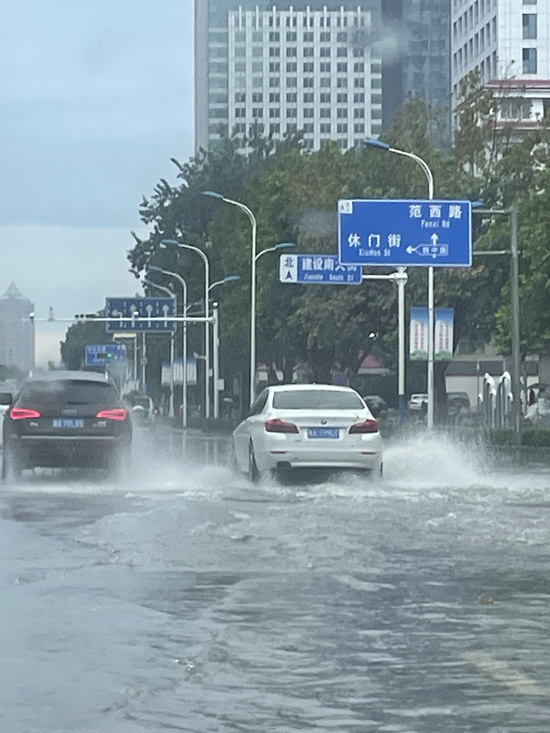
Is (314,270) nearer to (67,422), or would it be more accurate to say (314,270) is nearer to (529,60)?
(67,422)

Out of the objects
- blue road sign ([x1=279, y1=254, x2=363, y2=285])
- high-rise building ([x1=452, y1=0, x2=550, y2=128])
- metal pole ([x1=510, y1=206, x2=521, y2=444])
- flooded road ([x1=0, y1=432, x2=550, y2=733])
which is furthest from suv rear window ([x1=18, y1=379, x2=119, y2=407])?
high-rise building ([x1=452, y1=0, x2=550, y2=128])

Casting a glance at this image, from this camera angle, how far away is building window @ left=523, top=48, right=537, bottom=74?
134 m

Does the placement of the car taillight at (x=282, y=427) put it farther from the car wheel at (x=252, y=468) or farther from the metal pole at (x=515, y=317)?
the metal pole at (x=515, y=317)

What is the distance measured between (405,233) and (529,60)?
300ft

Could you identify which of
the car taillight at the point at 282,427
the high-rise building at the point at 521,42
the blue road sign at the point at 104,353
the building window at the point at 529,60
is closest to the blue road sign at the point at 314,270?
the car taillight at the point at 282,427

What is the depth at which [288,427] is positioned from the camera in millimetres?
24734

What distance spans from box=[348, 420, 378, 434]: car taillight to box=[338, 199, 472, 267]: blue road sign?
21.2 meters

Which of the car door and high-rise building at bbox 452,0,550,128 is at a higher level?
high-rise building at bbox 452,0,550,128

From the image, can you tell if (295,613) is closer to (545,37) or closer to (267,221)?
(267,221)

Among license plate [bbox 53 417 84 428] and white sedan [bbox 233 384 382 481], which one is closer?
white sedan [bbox 233 384 382 481]

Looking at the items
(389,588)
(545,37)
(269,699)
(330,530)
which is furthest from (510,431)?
(545,37)

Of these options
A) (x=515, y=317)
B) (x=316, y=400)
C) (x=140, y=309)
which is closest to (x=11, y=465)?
(x=316, y=400)

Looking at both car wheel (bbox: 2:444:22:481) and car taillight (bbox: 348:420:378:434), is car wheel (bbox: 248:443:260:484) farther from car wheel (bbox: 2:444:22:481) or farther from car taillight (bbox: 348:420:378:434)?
car wheel (bbox: 2:444:22:481)

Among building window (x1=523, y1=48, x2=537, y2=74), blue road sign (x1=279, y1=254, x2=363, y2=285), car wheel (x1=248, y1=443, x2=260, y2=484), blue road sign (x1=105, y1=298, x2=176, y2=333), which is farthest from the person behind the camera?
building window (x1=523, y1=48, x2=537, y2=74)
